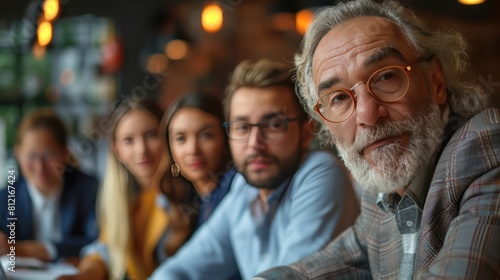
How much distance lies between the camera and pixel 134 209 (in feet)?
9.03

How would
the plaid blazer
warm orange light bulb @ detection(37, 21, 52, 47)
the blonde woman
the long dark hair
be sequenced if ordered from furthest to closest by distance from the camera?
1. warm orange light bulb @ detection(37, 21, 52, 47)
2. the blonde woman
3. the long dark hair
4. the plaid blazer

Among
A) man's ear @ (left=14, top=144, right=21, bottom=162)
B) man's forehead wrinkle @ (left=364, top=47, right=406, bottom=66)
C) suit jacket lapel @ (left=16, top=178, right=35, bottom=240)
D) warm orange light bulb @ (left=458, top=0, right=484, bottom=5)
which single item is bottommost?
suit jacket lapel @ (left=16, top=178, right=35, bottom=240)

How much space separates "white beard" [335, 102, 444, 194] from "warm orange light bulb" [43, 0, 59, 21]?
158cm

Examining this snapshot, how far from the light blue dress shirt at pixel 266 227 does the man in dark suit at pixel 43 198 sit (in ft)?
1.51

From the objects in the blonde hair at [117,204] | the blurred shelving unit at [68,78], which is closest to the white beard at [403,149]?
the blonde hair at [117,204]

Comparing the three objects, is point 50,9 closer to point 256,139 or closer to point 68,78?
point 68,78

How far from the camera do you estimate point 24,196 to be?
290 centimetres

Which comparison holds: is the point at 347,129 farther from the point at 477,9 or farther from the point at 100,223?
the point at 100,223

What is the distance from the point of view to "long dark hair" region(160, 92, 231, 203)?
2.57m

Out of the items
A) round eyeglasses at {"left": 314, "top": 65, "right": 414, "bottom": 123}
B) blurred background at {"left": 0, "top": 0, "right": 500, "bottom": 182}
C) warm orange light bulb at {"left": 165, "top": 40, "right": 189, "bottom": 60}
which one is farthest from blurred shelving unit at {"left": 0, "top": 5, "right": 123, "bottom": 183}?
round eyeglasses at {"left": 314, "top": 65, "right": 414, "bottom": 123}

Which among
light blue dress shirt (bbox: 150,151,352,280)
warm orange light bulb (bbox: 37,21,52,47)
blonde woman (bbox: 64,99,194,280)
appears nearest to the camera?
light blue dress shirt (bbox: 150,151,352,280)

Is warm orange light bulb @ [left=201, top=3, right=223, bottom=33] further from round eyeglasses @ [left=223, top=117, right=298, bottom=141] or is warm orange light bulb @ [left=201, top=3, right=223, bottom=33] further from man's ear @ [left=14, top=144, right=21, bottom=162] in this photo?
man's ear @ [left=14, top=144, right=21, bottom=162]

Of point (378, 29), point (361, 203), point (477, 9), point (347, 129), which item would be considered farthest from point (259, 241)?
point (477, 9)

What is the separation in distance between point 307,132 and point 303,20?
0.41 metres
